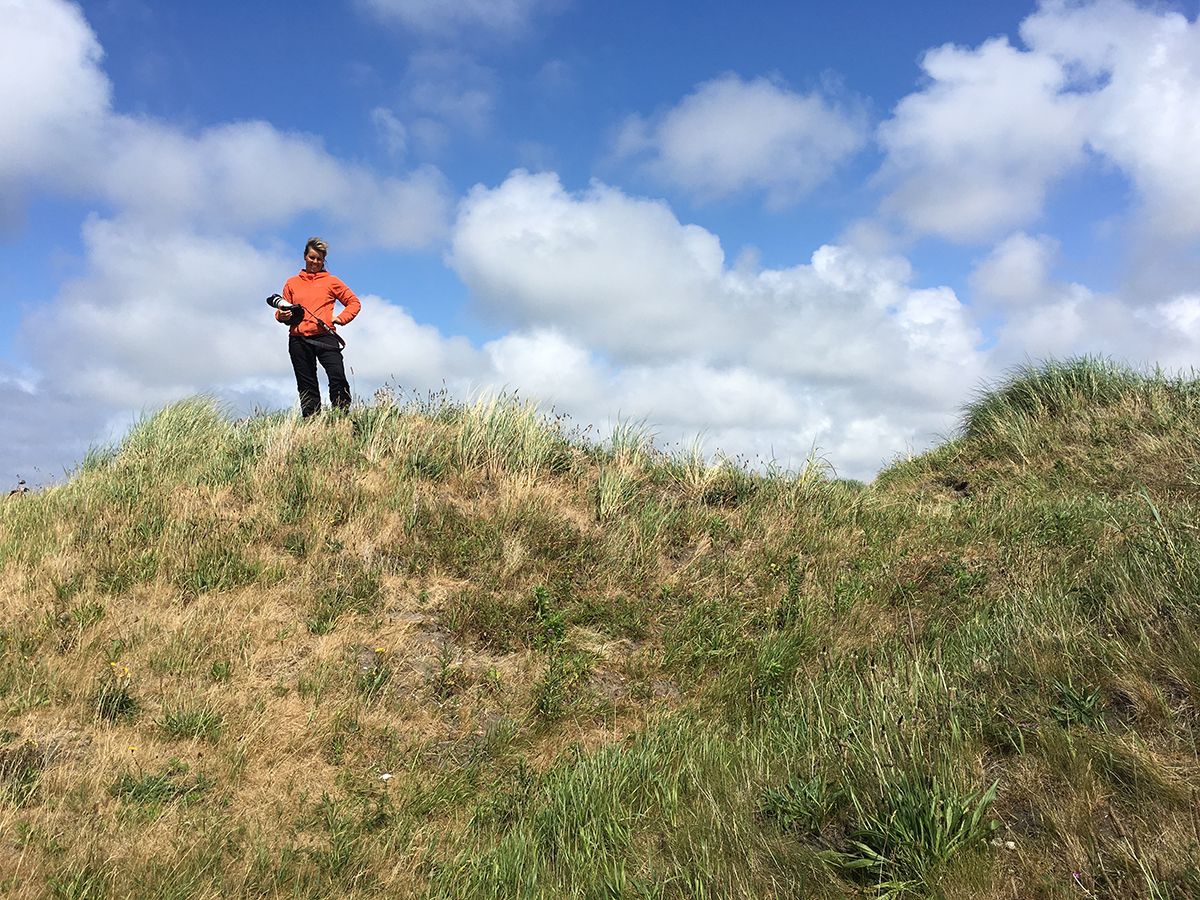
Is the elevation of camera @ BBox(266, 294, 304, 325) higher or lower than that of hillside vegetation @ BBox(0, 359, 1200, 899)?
higher

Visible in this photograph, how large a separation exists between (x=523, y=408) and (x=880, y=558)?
4804 millimetres

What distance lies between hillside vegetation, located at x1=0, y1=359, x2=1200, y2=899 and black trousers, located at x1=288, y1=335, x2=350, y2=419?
2.52 ft

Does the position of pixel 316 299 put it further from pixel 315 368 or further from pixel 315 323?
pixel 315 368

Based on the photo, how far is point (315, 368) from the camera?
10.4 metres

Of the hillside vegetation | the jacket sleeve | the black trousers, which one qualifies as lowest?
the hillside vegetation

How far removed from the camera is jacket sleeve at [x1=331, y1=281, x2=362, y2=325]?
1014 centimetres

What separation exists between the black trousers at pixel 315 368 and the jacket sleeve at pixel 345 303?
318 mm

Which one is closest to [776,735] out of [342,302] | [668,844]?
→ [668,844]

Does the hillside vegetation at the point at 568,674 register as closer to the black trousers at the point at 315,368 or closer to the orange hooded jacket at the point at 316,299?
the black trousers at the point at 315,368

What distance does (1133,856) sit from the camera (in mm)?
2572

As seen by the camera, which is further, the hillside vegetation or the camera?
the camera

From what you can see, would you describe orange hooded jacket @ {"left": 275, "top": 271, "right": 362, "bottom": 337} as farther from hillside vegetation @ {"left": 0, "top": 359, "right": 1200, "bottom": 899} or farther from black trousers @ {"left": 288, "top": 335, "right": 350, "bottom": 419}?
hillside vegetation @ {"left": 0, "top": 359, "right": 1200, "bottom": 899}

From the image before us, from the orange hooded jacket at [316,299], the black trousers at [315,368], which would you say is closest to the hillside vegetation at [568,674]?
the black trousers at [315,368]

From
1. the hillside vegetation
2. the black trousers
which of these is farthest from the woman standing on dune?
the hillside vegetation
